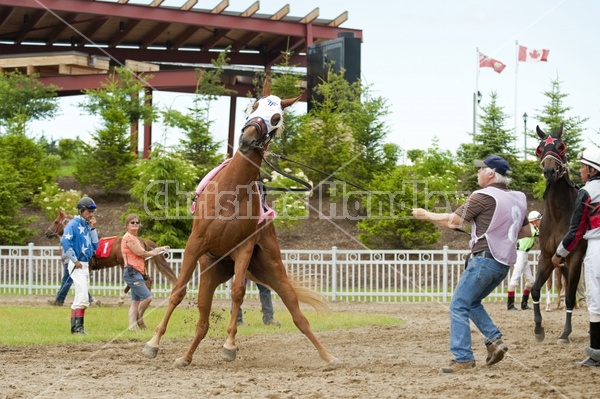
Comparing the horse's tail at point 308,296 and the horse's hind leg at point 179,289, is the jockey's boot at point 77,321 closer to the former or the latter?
the horse's hind leg at point 179,289

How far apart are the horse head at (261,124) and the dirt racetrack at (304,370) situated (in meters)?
2.33


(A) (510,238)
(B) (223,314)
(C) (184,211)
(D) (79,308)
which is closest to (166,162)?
(C) (184,211)

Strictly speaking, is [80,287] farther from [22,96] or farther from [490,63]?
[490,63]

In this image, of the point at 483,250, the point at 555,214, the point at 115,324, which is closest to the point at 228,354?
the point at 483,250

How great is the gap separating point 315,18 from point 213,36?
17.7 ft

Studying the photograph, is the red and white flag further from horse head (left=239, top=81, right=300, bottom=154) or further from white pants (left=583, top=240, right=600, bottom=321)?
horse head (left=239, top=81, right=300, bottom=154)

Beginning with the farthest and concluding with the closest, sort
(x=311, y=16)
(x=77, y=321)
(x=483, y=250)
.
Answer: (x=311, y=16) → (x=77, y=321) → (x=483, y=250)

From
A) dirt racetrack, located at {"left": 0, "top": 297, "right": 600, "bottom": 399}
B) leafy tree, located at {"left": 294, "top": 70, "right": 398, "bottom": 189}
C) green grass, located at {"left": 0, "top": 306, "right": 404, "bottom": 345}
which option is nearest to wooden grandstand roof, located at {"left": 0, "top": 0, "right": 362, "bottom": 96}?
leafy tree, located at {"left": 294, "top": 70, "right": 398, "bottom": 189}

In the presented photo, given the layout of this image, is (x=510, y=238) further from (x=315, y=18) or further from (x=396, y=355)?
(x=315, y=18)

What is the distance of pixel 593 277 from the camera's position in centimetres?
823

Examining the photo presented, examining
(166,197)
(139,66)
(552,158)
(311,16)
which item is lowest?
(166,197)

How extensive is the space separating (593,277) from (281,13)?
83.9 feet

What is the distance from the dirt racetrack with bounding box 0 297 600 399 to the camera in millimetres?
6605

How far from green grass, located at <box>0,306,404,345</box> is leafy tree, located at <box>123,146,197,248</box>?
22.1 ft
